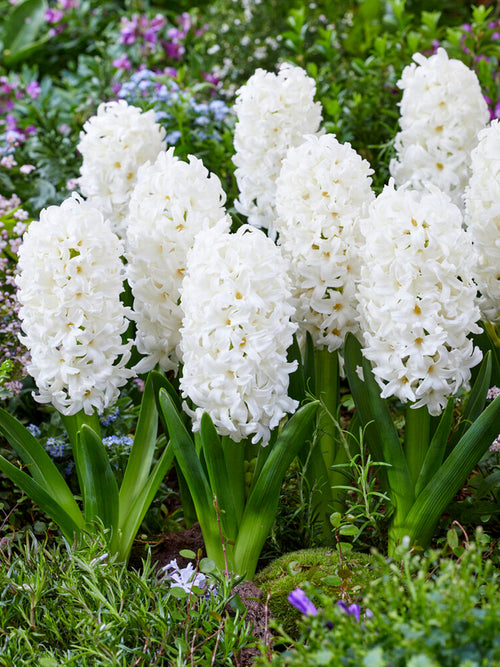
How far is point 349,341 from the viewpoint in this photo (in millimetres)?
2152

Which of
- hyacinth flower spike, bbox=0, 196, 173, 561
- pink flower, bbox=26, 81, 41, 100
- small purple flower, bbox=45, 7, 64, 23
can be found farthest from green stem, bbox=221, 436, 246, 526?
small purple flower, bbox=45, 7, 64, 23

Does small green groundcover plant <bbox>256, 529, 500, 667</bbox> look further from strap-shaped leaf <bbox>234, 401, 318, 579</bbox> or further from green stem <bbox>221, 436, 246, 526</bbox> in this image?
green stem <bbox>221, 436, 246, 526</bbox>

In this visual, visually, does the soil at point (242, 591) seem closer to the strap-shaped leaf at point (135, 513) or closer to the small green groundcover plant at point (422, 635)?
the strap-shaped leaf at point (135, 513)

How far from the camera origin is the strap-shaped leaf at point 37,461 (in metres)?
2.15

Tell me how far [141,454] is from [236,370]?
0.58 m

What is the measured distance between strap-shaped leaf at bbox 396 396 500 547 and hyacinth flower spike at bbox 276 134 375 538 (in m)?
0.25

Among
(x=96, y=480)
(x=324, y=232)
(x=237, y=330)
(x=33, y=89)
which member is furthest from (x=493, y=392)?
(x=33, y=89)

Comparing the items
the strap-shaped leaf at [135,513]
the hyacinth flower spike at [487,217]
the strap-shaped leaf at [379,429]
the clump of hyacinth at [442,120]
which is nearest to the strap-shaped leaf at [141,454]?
the strap-shaped leaf at [135,513]

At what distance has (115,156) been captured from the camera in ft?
8.87

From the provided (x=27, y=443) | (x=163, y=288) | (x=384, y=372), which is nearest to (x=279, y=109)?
(x=163, y=288)

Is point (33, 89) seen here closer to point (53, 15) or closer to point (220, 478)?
point (53, 15)

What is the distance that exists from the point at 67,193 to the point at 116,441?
170cm

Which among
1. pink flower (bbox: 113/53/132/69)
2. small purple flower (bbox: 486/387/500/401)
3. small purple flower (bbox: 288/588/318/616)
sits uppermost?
pink flower (bbox: 113/53/132/69)

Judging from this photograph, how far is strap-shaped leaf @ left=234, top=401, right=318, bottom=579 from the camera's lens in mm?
1975
